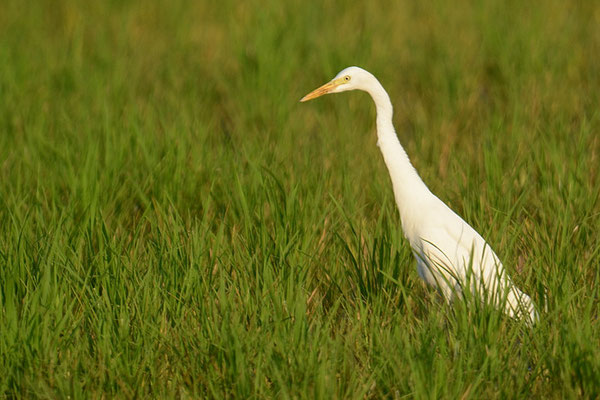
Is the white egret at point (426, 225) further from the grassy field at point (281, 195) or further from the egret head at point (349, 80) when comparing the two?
the grassy field at point (281, 195)

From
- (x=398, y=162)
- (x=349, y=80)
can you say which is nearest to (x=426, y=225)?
(x=398, y=162)

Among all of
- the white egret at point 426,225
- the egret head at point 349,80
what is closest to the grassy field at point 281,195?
the white egret at point 426,225

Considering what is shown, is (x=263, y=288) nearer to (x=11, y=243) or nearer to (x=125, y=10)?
(x=11, y=243)

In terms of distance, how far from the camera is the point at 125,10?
7.78 m

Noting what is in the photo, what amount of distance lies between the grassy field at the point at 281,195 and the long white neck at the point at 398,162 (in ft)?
0.45

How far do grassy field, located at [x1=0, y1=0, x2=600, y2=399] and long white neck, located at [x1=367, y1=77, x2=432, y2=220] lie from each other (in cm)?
14

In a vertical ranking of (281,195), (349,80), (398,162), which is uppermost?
(349,80)

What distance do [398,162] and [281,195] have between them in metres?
0.64

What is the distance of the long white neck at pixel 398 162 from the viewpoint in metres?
3.65

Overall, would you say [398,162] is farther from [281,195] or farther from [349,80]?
[281,195]

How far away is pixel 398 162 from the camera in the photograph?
3.66 metres

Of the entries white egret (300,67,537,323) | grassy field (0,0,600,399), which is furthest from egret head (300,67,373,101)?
grassy field (0,0,600,399)

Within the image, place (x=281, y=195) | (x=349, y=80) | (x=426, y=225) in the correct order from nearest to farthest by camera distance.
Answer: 1. (x=426, y=225)
2. (x=349, y=80)
3. (x=281, y=195)

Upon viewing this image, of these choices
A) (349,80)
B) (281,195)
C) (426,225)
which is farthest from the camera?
(281,195)
